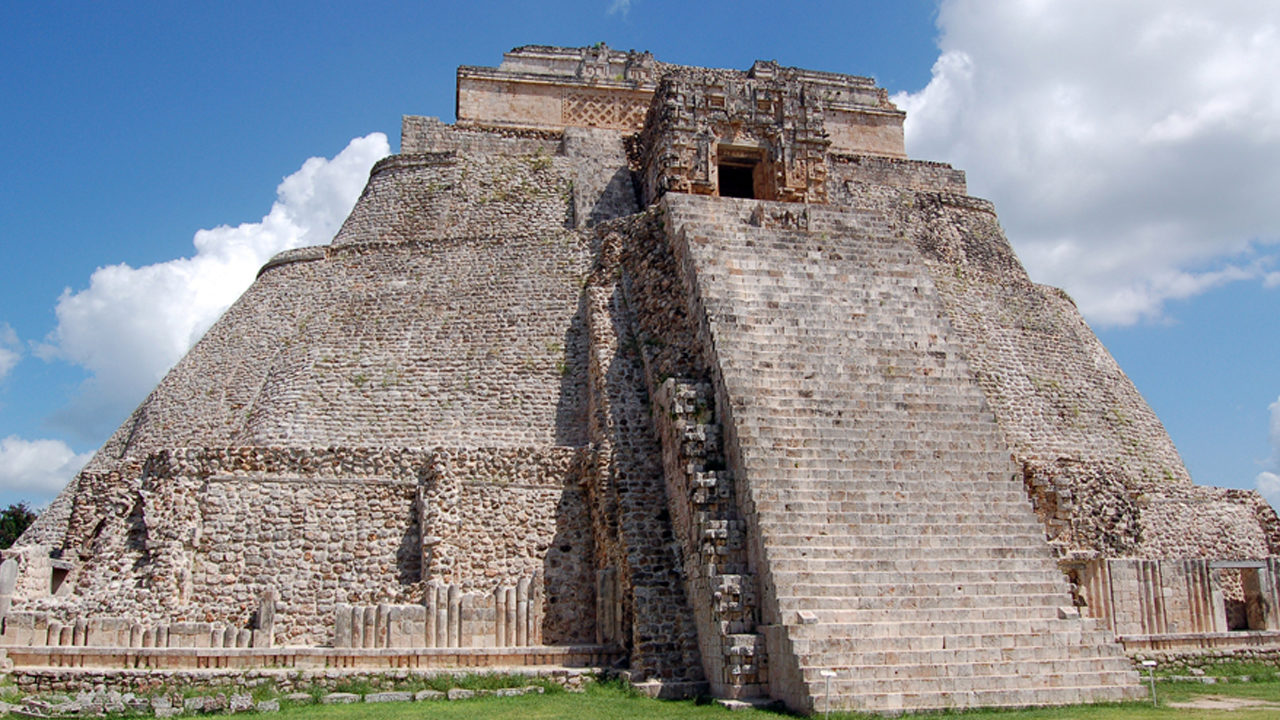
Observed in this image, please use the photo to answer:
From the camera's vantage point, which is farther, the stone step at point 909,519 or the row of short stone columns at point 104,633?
the row of short stone columns at point 104,633

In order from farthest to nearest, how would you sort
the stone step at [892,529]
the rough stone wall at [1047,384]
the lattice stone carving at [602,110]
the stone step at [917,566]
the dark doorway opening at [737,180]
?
1. the lattice stone carving at [602,110]
2. the dark doorway opening at [737,180]
3. the rough stone wall at [1047,384]
4. the stone step at [892,529]
5. the stone step at [917,566]

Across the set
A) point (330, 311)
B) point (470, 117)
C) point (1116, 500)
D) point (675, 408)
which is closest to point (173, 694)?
point (675, 408)

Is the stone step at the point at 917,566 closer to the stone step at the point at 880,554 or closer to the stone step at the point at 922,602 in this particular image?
the stone step at the point at 880,554

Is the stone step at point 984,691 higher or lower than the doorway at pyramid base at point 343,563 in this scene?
lower

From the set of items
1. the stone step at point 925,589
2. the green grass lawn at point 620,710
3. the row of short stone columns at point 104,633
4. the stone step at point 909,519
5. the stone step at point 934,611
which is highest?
the stone step at point 909,519

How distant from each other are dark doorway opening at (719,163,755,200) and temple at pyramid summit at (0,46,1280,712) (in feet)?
0.25

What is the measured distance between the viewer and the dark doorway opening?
66.5ft

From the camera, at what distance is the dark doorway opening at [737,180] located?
66.5ft

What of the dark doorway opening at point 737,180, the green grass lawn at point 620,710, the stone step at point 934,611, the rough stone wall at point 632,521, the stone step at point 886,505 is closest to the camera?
the green grass lawn at point 620,710

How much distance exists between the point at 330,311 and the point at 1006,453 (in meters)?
11.7

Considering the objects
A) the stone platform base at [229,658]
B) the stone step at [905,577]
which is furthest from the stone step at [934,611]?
the stone platform base at [229,658]

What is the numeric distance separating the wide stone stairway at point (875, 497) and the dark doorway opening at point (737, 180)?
4.63m

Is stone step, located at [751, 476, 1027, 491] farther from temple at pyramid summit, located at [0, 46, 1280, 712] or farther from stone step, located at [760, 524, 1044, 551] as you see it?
stone step, located at [760, 524, 1044, 551]

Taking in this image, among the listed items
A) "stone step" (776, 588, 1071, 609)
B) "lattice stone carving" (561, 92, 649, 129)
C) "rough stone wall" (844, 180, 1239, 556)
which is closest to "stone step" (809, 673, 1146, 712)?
"stone step" (776, 588, 1071, 609)
